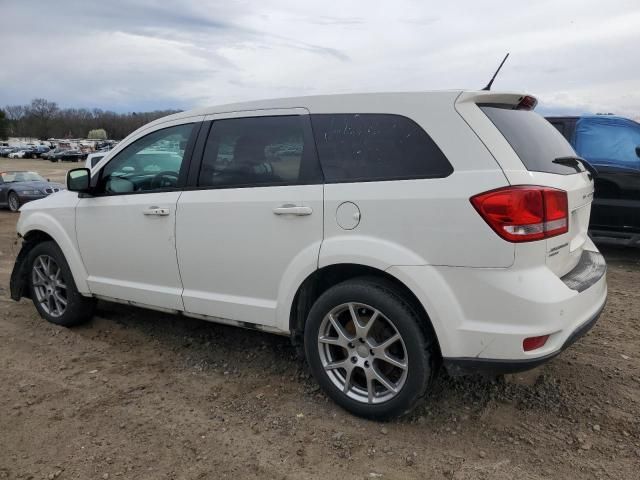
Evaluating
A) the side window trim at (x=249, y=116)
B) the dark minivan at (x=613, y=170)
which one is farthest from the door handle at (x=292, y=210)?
the dark minivan at (x=613, y=170)

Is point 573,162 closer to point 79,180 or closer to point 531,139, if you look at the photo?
point 531,139

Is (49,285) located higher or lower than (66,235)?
lower

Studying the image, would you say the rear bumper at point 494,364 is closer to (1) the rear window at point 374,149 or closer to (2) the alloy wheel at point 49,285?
(1) the rear window at point 374,149

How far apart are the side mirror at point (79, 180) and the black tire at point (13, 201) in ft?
44.5

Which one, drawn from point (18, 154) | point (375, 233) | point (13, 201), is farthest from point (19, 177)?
point (18, 154)

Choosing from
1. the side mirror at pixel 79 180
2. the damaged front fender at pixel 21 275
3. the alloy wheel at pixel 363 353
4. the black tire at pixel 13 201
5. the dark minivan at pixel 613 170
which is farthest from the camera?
the black tire at pixel 13 201

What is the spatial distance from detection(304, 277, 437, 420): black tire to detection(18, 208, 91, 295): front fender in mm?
2307

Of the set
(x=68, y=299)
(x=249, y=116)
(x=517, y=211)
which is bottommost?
(x=68, y=299)

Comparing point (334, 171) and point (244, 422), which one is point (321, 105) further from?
point (244, 422)

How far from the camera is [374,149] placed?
3062 mm

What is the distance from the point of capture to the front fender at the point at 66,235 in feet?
14.8

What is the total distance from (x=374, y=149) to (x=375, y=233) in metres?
0.48

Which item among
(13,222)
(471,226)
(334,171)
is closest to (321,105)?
(334,171)

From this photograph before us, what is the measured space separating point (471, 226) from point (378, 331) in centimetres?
84
